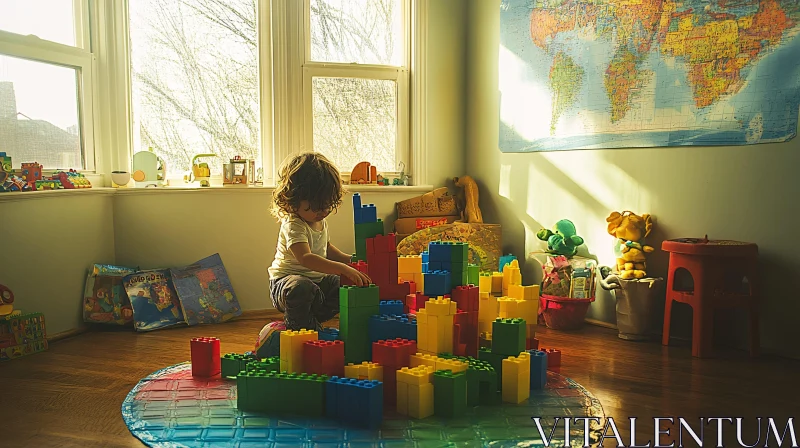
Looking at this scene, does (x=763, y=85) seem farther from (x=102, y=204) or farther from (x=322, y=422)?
(x=102, y=204)

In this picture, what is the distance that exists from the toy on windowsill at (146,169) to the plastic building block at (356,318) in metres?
1.88

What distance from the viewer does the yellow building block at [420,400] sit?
2188 mm

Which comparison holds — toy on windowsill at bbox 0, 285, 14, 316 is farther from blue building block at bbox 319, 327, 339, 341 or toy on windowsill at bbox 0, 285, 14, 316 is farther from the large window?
blue building block at bbox 319, 327, 339, 341

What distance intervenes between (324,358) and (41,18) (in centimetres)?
234

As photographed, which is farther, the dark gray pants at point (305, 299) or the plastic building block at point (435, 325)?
the dark gray pants at point (305, 299)

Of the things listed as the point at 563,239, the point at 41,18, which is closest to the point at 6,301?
the point at 41,18

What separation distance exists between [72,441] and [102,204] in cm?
188

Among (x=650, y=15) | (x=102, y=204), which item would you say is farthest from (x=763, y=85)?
(x=102, y=204)

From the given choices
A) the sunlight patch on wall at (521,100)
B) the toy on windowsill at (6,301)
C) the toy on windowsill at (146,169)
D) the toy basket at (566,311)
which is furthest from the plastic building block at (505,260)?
the toy on windowsill at (6,301)

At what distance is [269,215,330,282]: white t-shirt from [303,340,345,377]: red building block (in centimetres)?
57

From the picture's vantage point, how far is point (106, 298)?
353 centimetres

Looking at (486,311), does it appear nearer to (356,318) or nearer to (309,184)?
(356,318)

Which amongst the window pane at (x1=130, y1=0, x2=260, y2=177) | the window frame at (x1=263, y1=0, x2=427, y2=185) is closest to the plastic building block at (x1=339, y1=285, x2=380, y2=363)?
the window frame at (x1=263, y1=0, x2=427, y2=185)

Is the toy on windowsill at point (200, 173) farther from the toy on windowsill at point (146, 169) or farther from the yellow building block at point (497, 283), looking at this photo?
the yellow building block at point (497, 283)
